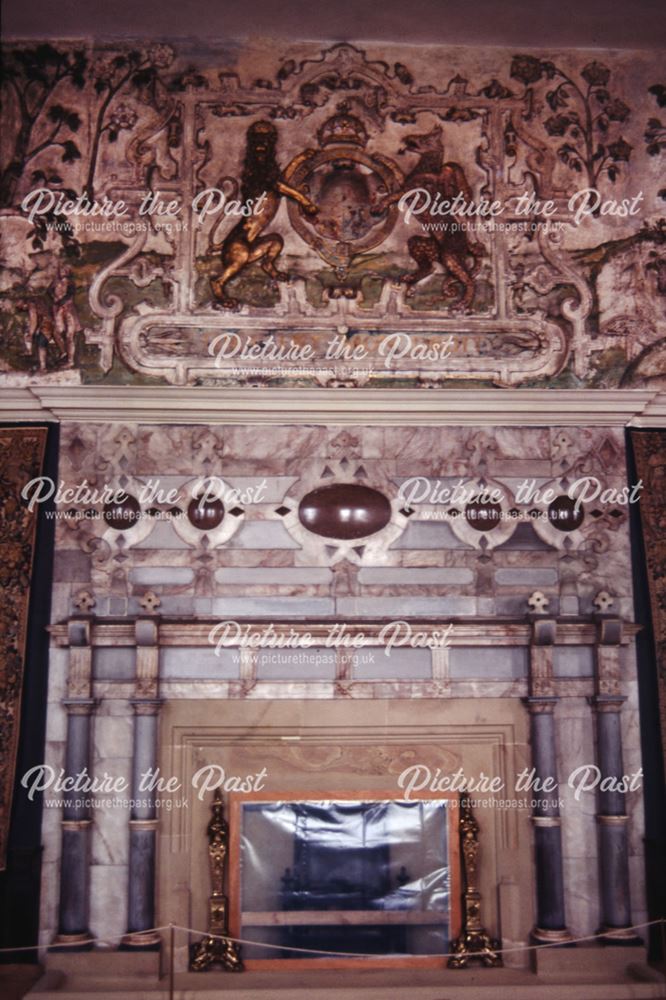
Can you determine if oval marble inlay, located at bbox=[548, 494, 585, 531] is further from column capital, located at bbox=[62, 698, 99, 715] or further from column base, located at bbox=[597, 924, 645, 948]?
column capital, located at bbox=[62, 698, 99, 715]

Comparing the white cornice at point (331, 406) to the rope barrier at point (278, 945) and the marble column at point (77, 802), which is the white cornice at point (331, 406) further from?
the rope barrier at point (278, 945)

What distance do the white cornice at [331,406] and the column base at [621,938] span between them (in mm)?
3850

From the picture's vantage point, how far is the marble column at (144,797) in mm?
7129

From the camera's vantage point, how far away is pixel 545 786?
7.41 meters

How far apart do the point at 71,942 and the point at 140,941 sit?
19.3 inches

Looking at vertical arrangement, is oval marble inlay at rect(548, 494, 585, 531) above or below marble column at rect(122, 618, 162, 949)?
above

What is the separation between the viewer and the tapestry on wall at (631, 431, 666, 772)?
7770 mm

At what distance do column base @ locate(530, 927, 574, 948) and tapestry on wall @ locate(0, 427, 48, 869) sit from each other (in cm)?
393

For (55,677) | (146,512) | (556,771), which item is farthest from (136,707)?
(556,771)

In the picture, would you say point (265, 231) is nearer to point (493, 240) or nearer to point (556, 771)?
point (493, 240)

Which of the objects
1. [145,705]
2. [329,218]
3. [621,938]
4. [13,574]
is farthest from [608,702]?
[13,574]

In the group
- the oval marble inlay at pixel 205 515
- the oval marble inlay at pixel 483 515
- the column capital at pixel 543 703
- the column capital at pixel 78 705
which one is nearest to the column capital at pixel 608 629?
the column capital at pixel 543 703

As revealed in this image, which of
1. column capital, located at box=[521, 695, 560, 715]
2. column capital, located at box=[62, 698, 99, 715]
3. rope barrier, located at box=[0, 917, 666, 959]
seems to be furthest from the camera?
column capital, located at box=[521, 695, 560, 715]

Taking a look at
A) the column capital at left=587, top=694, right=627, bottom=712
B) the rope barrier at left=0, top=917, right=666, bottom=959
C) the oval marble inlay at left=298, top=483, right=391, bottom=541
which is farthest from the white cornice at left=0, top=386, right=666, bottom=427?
the rope barrier at left=0, top=917, right=666, bottom=959
